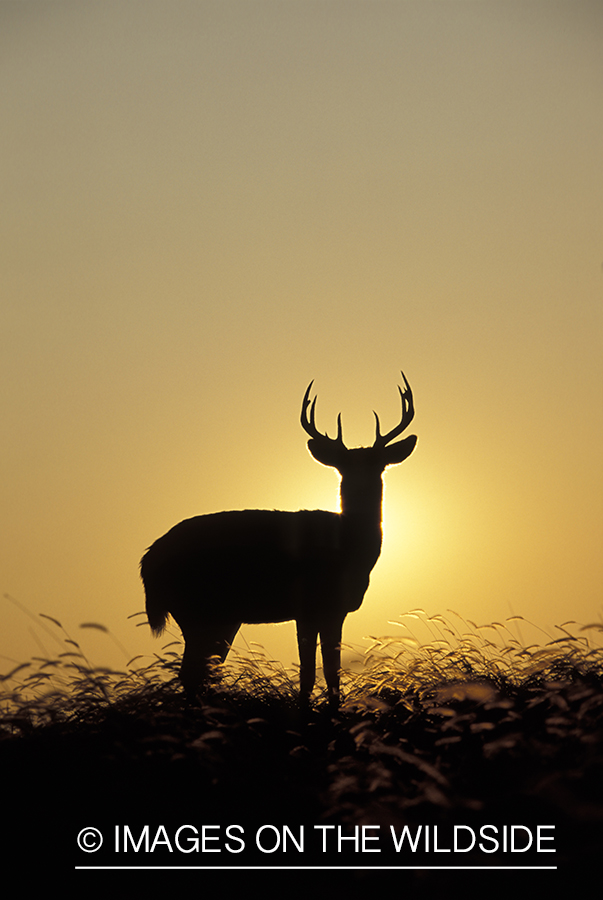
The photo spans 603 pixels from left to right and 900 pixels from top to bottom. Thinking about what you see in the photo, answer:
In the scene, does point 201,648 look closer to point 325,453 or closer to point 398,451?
point 325,453

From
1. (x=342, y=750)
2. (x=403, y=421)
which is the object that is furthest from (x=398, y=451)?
(x=342, y=750)

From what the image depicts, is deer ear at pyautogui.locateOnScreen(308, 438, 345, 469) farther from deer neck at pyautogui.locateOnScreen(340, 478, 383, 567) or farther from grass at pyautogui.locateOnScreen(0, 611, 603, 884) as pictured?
grass at pyautogui.locateOnScreen(0, 611, 603, 884)

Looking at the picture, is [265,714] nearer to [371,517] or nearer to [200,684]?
[200,684]

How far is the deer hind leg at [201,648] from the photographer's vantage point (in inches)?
277

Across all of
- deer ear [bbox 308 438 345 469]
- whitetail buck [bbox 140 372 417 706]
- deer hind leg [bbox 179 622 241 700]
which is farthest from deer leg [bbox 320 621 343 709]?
deer ear [bbox 308 438 345 469]

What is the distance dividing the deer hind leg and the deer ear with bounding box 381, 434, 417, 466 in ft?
7.23

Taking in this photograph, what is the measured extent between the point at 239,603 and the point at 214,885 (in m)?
3.93

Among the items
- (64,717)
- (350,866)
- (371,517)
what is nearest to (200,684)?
(64,717)

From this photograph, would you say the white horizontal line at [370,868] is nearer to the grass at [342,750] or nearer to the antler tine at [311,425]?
the grass at [342,750]

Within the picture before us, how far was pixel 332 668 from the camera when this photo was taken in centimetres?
751

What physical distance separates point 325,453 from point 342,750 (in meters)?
3.31

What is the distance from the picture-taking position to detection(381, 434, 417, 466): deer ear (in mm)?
8344

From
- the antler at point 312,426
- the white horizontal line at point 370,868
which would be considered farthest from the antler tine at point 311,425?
the white horizontal line at point 370,868

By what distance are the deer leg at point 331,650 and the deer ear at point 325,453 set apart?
5.30 feet
